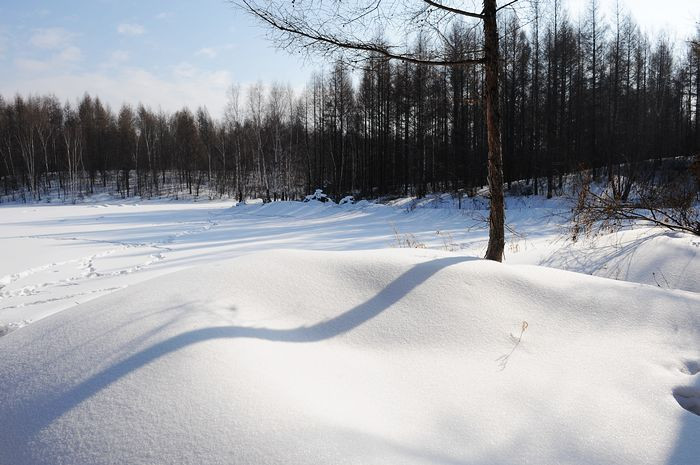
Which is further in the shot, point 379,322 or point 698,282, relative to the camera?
point 698,282

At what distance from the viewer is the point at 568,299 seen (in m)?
3.13

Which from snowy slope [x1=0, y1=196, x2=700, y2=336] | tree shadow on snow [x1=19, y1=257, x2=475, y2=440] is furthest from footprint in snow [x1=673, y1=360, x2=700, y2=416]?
snowy slope [x1=0, y1=196, x2=700, y2=336]

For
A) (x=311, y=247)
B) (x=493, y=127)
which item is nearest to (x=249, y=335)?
(x=493, y=127)

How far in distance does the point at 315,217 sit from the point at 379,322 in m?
17.5

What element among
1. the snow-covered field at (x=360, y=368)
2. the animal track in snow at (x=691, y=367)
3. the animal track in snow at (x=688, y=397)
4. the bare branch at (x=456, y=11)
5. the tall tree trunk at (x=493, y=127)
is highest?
the bare branch at (x=456, y=11)

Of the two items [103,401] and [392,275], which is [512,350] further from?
[103,401]

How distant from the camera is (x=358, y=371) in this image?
7.63 ft

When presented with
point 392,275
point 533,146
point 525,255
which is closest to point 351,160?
point 533,146

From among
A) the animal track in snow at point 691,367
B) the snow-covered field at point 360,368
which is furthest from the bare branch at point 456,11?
the animal track in snow at point 691,367

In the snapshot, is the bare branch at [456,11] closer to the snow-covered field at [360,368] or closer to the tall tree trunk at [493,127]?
the tall tree trunk at [493,127]

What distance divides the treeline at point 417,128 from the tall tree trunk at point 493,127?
20.1 inches

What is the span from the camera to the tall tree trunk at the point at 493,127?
14.1ft

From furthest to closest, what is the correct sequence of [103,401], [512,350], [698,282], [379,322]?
[698,282]
[379,322]
[512,350]
[103,401]

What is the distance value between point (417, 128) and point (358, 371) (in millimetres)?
25445
